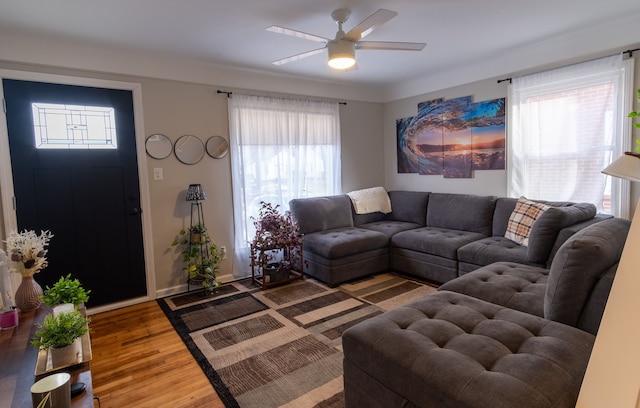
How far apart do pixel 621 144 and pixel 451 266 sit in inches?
71.3

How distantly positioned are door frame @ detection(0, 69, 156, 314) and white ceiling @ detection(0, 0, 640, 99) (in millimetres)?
335

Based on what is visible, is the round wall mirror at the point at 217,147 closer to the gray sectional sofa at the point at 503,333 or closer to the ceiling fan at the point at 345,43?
the ceiling fan at the point at 345,43

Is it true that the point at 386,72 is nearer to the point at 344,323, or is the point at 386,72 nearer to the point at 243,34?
the point at 243,34

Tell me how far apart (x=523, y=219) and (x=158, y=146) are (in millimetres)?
3624

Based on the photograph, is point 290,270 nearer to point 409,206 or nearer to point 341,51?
point 409,206

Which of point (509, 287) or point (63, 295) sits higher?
point (63, 295)

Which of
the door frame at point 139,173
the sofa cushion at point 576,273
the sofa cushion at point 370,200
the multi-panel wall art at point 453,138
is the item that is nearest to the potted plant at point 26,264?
the door frame at point 139,173

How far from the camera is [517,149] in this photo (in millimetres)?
3783

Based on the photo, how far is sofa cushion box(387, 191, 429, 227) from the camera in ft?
14.8

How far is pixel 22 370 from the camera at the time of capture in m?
1.41

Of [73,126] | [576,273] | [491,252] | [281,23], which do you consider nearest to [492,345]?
[576,273]

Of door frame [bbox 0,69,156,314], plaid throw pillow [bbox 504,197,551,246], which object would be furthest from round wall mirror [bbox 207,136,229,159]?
plaid throw pillow [bbox 504,197,551,246]

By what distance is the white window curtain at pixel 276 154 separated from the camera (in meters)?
3.97

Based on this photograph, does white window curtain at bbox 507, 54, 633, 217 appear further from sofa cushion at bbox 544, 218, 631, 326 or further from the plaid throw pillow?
sofa cushion at bbox 544, 218, 631, 326
